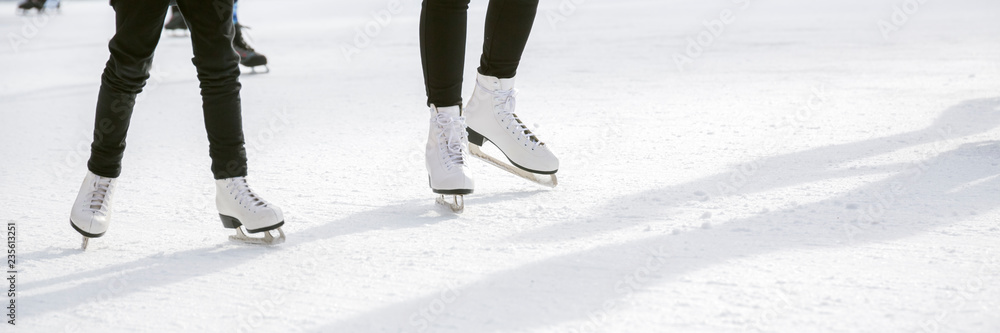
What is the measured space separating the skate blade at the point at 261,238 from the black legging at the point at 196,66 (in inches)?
5.3

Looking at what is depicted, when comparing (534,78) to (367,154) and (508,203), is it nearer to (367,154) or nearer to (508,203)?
(367,154)

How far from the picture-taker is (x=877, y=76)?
4.70m

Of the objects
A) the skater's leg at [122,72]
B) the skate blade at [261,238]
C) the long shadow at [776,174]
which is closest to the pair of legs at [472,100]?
the long shadow at [776,174]

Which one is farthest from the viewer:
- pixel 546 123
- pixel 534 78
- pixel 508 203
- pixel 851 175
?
pixel 534 78

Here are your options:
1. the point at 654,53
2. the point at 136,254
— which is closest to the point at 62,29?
the point at 654,53

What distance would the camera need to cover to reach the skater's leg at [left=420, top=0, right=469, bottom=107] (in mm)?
2314

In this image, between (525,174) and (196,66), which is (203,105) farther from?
(525,174)

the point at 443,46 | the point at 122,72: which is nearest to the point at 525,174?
the point at 443,46

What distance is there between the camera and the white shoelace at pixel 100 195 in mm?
2072

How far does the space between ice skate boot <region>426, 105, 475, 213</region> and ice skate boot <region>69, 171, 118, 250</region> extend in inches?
28.5

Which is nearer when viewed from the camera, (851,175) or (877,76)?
(851,175)

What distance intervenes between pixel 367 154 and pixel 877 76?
278 cm

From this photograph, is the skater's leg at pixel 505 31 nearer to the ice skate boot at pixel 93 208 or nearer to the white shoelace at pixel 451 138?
the white shoelace at pixel 451 138

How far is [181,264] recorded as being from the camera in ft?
6.40
